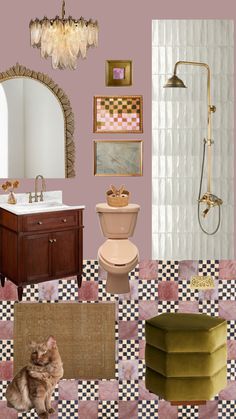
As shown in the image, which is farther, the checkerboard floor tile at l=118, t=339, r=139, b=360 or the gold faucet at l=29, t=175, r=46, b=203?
the checkerboard floor tile at l=118, t=339, r=139, b=360

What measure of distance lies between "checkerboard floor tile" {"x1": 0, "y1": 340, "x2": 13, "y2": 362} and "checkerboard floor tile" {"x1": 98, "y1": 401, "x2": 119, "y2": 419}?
83cm

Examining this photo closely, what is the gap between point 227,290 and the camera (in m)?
6.45

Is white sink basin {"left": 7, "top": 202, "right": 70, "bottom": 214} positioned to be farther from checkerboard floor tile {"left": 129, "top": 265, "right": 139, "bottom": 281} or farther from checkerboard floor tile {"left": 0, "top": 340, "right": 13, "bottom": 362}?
checkerboard floor tile {"left": 0, "top": 340, "right": 13, "bottom": 362}

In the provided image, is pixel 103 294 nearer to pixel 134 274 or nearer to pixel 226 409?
pixel 134 274

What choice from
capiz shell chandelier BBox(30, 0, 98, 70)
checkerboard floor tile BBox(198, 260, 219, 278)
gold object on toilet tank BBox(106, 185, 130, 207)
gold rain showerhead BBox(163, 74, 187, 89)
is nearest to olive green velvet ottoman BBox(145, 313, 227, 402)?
checkerboard floor tile BBox(198, 260, 219, 278)

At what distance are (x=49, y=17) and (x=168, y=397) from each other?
3.03 m

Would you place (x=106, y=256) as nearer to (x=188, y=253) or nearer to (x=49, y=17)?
(x=188, y=253)

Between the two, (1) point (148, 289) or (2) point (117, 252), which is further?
(1) point (148, 289)

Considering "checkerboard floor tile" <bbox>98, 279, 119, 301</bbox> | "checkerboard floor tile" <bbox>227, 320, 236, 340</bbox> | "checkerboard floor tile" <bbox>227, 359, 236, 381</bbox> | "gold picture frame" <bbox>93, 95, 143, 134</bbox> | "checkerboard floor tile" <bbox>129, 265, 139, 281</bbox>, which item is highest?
"gold picture frame" <bbox>93, 95, 143, 134</bbox>

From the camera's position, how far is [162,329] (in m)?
5.89

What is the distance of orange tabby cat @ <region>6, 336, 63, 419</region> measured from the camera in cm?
615

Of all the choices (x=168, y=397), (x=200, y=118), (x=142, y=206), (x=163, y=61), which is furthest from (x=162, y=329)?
(x=163, y=61)

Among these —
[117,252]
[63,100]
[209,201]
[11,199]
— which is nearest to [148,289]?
[117,252]

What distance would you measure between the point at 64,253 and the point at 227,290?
1.37 m
